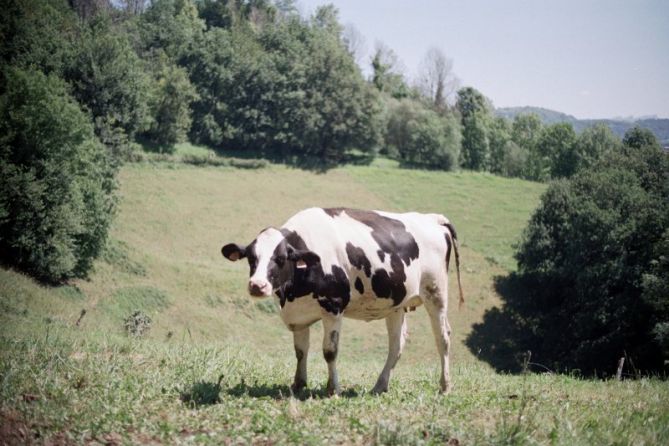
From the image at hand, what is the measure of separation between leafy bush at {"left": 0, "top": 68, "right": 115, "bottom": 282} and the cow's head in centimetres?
2815

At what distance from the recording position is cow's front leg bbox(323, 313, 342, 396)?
857 cm

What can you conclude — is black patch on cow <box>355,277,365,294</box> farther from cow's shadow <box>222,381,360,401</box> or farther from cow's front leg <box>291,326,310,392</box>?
cow's shadow <box>222,381,360,401</box>

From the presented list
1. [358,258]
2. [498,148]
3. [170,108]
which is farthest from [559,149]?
[358,258]

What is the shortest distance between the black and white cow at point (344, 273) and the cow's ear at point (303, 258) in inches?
0.6

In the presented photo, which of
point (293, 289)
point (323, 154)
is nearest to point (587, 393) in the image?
point (293, 289)

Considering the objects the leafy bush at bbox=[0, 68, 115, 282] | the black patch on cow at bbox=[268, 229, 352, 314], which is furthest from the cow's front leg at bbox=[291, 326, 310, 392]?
the leafy bush at bbox=[0, 68, 115, 282]

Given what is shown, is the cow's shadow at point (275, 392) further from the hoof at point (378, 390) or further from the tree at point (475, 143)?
the tree at point (475, 143)

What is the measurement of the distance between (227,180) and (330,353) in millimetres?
57096

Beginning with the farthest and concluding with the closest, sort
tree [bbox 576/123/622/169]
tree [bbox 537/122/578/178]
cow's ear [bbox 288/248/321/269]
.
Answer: tree [bbox 537/122/578/178], tree [bbox 576/123/622/169], cow's ear [bbox 288/248/321/269]

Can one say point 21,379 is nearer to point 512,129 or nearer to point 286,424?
point 286,424

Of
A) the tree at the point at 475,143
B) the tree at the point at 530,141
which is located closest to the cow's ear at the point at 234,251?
the tree at the point at 530,141

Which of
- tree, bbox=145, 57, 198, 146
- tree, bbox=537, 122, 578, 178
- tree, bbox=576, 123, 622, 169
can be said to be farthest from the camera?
tree, bbox=537, 122, 578, 178

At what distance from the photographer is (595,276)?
1535 inches

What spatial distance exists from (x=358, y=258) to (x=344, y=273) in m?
0.38
